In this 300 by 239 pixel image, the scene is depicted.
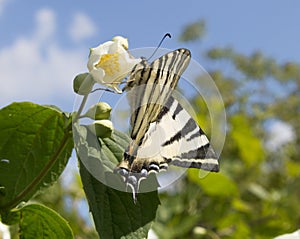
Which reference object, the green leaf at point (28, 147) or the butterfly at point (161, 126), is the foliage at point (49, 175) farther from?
the butterfly at point (161, 126)

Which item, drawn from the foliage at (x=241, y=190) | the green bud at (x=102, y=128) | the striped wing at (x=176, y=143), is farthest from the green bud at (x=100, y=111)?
the foliage at (x=241, y=190)

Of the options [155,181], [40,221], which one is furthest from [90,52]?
[40,221]

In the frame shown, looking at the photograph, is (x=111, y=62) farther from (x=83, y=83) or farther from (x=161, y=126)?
(x=161, y=126)

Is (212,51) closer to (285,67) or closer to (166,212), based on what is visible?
(285,67)

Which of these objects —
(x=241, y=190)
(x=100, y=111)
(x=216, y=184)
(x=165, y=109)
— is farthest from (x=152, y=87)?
(x=241, y=190)

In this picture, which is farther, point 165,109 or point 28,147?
point 28,147
